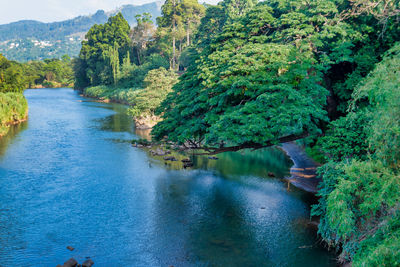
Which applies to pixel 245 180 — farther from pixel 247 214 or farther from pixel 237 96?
pixel 237 96

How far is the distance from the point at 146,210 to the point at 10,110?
29903 millimetres

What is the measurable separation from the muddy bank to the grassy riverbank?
100 ft

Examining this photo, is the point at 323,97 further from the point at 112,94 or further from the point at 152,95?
the point at 112,94

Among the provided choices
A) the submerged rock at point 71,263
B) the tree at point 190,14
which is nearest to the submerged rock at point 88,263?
the submerged rock at point 71,263

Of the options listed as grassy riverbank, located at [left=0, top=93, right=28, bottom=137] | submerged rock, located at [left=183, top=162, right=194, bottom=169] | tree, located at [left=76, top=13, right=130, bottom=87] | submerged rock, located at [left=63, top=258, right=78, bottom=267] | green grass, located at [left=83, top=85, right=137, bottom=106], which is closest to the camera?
submerged rock, located at [left=63, top=258, right=78, bottom=267]

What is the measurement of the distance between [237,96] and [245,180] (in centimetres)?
820

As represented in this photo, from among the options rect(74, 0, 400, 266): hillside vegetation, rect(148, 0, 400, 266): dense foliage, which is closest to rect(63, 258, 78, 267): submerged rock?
rect(148, 0, 400, 266): dense foliage

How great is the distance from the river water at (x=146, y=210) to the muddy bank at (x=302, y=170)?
84cm

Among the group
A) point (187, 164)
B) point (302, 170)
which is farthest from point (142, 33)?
point (302, 170)

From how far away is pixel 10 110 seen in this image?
38375 mm

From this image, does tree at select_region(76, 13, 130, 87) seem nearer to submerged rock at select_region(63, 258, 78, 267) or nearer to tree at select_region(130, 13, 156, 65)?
tree at select_region(130, 13, 156, 65)

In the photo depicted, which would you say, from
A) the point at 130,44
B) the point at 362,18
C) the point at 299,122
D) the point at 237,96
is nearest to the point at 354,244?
the point at 299,122

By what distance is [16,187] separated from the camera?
20.1m

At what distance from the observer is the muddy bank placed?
71.3 feet
